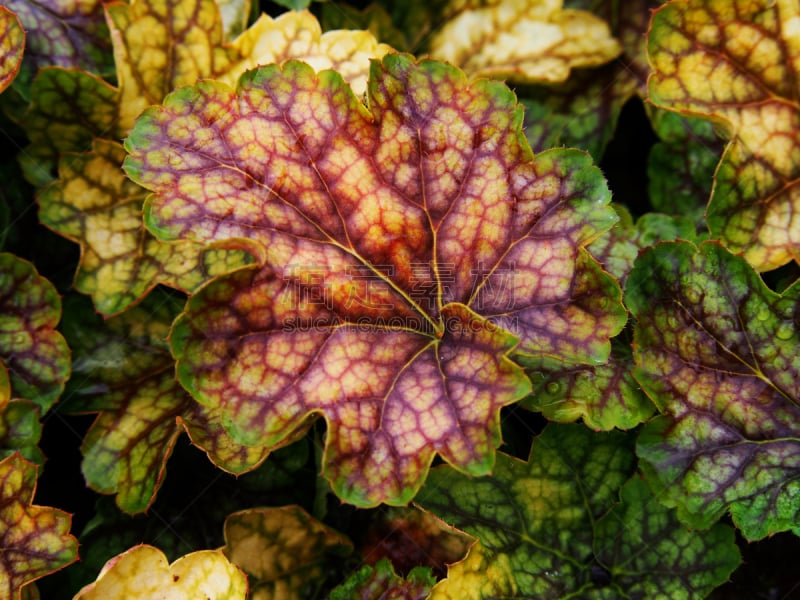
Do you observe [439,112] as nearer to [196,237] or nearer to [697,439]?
[196,237]

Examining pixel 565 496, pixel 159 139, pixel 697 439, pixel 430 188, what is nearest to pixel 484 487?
pixel 565 496

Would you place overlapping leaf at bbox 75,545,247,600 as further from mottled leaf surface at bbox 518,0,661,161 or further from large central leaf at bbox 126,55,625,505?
mottled leaf surface at bbox 518,0,661,161

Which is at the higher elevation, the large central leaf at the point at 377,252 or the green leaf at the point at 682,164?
the large central leaf at the point at 377,252

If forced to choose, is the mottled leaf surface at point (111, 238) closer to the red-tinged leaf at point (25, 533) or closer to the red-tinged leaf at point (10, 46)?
the red-tinged leaf at point (10, 46)

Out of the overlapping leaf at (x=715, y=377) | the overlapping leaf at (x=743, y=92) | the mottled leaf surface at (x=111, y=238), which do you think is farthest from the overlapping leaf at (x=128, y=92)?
the overlapping leaf at (x=715, y=377)

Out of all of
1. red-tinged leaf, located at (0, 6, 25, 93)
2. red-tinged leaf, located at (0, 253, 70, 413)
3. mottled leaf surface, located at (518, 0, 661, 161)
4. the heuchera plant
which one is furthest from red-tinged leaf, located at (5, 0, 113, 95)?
mottled leaf surface, located at (518, 0, 661, 161)
